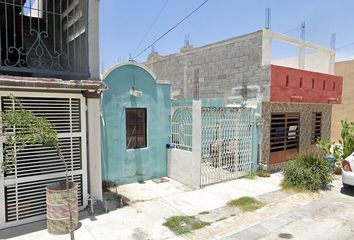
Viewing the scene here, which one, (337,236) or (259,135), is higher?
(259,135)

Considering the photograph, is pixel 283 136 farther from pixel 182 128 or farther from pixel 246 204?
pixel 246 204

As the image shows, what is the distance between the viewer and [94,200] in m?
7.18

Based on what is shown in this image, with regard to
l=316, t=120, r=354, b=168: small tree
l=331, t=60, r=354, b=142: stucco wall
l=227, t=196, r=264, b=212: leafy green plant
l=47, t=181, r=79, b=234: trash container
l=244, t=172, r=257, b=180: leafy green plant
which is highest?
l=331, t=60, r=354, b=142: stucco wall

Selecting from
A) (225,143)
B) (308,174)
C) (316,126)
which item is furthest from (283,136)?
(225,143)

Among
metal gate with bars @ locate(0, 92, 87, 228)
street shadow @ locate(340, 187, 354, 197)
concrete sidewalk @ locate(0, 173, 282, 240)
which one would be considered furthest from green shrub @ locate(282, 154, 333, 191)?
metal gate with bars @ locate(0, 92, 87, 228)

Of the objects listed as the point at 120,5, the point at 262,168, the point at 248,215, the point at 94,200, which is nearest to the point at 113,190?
the point at 94,200

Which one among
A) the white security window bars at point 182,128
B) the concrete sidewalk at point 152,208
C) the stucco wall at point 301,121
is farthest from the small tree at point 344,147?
the white security window bars at point 182,128

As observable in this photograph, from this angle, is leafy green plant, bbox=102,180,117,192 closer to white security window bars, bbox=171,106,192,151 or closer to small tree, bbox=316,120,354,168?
white security window bars, bbox=171,106,192,151

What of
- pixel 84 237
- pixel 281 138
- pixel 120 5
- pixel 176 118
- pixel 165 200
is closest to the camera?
pixel 84 237

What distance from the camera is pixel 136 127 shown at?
9.40 metres

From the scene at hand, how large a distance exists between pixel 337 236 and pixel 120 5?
10223mm

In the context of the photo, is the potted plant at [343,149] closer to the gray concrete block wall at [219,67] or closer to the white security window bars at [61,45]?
the gray concrete block wall at [219,67]

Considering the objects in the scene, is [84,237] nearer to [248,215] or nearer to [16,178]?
[16,178]

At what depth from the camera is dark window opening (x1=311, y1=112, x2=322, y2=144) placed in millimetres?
13655
